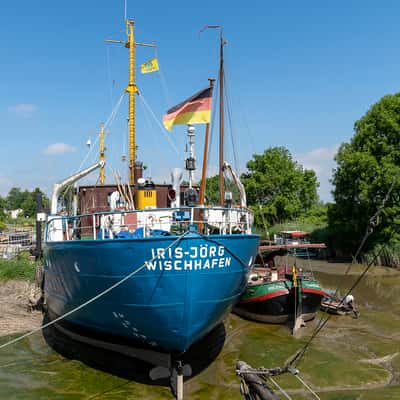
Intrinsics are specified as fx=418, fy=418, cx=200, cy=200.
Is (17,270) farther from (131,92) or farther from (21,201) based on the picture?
(21,201)

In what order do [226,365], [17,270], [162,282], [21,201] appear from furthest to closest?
[21,201], [17,270], [226,365], [162,282]

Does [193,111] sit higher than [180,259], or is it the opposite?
[193,111]

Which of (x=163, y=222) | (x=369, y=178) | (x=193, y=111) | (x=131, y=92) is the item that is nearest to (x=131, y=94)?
(x=131, y=92)

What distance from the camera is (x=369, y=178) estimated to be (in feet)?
113

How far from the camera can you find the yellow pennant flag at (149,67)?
18234 mm

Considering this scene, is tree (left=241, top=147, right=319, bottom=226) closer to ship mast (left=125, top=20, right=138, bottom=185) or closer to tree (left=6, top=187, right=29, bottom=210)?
Result: ship mast (left=125, top=20, right=138, bottom=185)

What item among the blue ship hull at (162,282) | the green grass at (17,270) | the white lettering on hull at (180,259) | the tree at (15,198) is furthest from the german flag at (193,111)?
the tree at (15,198)

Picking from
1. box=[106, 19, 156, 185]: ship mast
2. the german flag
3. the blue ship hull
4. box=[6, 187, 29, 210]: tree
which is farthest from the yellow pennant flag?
box=[6, 187, 29, 210]: tree

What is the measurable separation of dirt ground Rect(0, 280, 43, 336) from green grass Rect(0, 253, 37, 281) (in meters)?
0.36

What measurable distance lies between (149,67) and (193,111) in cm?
790

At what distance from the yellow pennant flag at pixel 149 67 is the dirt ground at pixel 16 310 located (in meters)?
11.2

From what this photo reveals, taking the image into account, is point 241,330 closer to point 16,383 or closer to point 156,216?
point 156,216

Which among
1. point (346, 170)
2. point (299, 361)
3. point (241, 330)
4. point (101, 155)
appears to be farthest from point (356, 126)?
point (299, 361)

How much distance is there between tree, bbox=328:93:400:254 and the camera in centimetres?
3309
